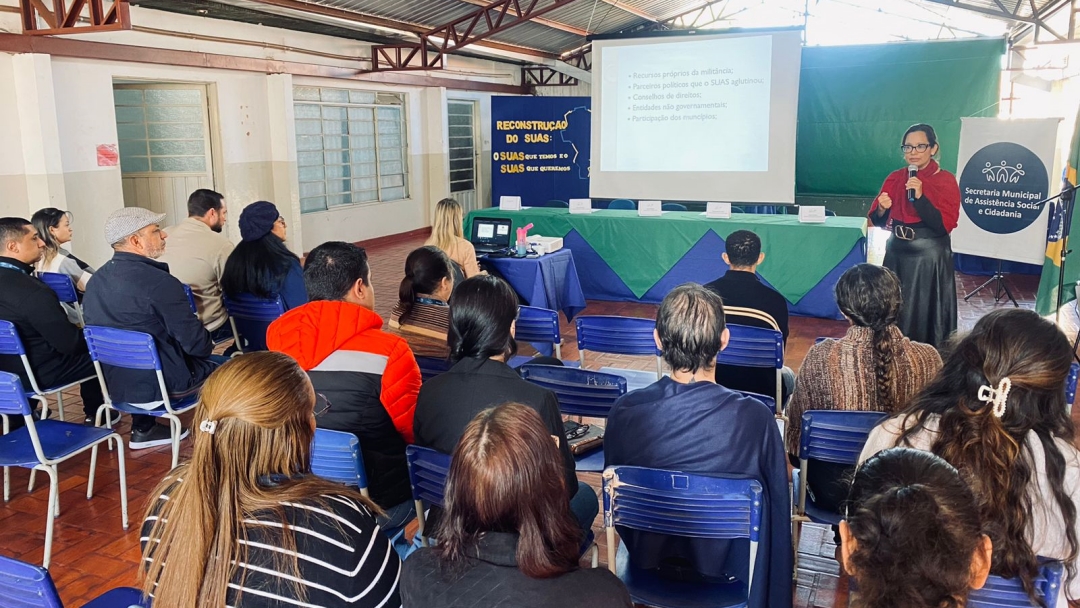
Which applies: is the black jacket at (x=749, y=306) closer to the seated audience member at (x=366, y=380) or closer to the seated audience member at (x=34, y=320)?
the seated audience member at (x=366, y=380)

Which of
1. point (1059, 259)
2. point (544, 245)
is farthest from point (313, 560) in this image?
point (1059, 259)

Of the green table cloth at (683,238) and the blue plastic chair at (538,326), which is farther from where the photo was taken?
the green table cloth at (683,238)

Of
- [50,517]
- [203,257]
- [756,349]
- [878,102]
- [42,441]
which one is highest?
[878,102]

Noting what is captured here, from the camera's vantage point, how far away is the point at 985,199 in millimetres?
7559

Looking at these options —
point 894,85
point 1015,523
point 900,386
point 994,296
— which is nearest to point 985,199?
point 994,296

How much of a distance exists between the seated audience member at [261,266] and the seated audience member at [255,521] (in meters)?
2.74

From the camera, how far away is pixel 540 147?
431 inches

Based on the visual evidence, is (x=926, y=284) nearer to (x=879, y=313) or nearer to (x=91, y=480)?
(x=879, y=313)

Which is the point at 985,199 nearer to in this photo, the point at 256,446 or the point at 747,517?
the point at 747,517

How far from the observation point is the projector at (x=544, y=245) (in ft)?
19.3

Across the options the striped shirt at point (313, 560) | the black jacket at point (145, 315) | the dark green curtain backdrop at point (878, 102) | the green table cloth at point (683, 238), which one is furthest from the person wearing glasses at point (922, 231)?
the dark green curtain backdrop at point (878, 102)

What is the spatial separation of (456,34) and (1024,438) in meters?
10.3

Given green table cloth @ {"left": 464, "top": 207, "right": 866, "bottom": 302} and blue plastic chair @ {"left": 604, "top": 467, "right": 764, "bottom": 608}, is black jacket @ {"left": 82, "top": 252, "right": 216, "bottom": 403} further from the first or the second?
green table cloth @ {"left": 464, "top": 207, "right": 866, "bottom": 302}

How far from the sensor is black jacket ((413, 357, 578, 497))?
2.00 meters
